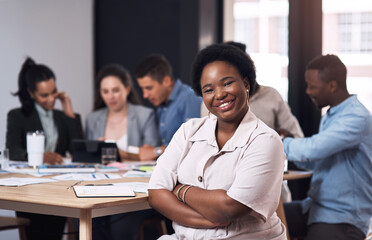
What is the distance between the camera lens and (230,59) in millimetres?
1993

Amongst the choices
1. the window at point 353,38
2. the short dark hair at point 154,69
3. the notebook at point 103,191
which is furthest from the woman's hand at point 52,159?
the window at point 353,38

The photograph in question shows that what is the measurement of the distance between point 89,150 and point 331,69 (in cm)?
156

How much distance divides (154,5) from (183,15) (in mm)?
342

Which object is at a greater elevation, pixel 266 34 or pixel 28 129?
pixel 266 34

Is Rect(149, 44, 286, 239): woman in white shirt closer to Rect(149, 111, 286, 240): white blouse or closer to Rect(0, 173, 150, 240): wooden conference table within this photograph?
Rect(149, 111, 286, 240): white blouse

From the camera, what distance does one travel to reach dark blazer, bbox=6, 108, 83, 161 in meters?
3.51

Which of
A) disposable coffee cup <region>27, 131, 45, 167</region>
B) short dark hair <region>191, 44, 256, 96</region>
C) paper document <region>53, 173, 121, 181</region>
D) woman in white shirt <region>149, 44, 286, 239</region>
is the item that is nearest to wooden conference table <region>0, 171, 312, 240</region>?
woman in white shirt <region>149, 44, 286, 239</region>

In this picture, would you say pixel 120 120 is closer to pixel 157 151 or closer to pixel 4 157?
pixel 157 151

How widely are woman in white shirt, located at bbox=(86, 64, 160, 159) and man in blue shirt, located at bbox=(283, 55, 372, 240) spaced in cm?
131

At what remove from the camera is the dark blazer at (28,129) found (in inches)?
138

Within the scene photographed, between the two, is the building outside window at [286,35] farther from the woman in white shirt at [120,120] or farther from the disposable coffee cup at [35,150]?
the disposable coffee cup at [35,150]

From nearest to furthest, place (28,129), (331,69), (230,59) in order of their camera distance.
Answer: (230,59) → (331,69) → (28,129)

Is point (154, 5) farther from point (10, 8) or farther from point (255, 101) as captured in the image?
point (255, 101)

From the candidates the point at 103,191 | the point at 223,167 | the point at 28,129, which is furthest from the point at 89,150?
the point at 223,167
